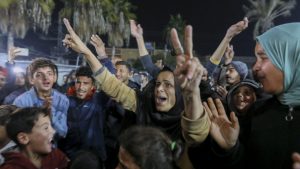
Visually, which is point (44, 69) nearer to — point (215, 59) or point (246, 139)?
point (215, 59)

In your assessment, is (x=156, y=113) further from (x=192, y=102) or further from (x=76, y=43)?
(x=192, y=102)

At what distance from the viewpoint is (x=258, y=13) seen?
50.7 metres

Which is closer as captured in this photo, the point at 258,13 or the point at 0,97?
the point at 0,97

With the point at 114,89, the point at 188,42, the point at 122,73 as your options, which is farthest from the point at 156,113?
the point at 122,73

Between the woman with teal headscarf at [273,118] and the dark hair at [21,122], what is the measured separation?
4.61 feet

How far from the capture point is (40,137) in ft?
9.84

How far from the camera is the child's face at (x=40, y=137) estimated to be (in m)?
2.98

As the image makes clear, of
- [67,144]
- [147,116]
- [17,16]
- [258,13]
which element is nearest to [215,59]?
[147,116]

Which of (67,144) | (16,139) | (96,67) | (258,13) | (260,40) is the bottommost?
(67,144)

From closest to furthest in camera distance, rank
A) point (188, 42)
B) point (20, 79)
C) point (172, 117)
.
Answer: point (188, 42) < point (172, 117) < point (20, 79)

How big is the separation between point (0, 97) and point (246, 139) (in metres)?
4.57

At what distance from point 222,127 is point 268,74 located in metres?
0.35

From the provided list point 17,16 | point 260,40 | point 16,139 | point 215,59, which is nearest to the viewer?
point 260,40

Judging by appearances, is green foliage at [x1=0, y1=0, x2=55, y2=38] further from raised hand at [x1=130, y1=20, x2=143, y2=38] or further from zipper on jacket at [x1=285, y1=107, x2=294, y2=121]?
zipper on jacket at [x1=285, y1=107, x2=294, y2=121]
